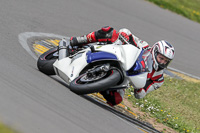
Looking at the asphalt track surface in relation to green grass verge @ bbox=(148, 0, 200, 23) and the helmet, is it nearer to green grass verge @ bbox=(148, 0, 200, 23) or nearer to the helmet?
green grass verge @ bbox=(148, 0, 200, 23)

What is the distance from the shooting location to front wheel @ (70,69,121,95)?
6.34 m

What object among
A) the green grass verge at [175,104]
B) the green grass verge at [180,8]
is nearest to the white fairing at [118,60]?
the green grass verge at [175,104]

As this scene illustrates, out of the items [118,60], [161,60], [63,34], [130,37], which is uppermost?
[130,37]

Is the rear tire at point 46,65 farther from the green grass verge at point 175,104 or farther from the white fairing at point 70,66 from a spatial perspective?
the green grass verge at point 175,104

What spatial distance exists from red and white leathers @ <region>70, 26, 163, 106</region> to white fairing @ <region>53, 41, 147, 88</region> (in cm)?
26

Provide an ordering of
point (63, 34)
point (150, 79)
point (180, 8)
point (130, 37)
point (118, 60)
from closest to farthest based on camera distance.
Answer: point (118, 60), point (130, 37), point (150, 79), point (63, 34), point (180, 8)

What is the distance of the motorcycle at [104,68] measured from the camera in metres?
6.47

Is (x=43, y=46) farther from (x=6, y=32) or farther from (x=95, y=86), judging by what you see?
(x=95, y=86)

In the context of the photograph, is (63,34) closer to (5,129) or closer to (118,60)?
(118,60)

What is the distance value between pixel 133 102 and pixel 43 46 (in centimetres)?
260

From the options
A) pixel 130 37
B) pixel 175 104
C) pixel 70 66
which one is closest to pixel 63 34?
pixel 175 104

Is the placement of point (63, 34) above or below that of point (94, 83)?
below

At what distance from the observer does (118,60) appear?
6.65 m

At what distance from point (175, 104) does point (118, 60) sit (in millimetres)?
3510
